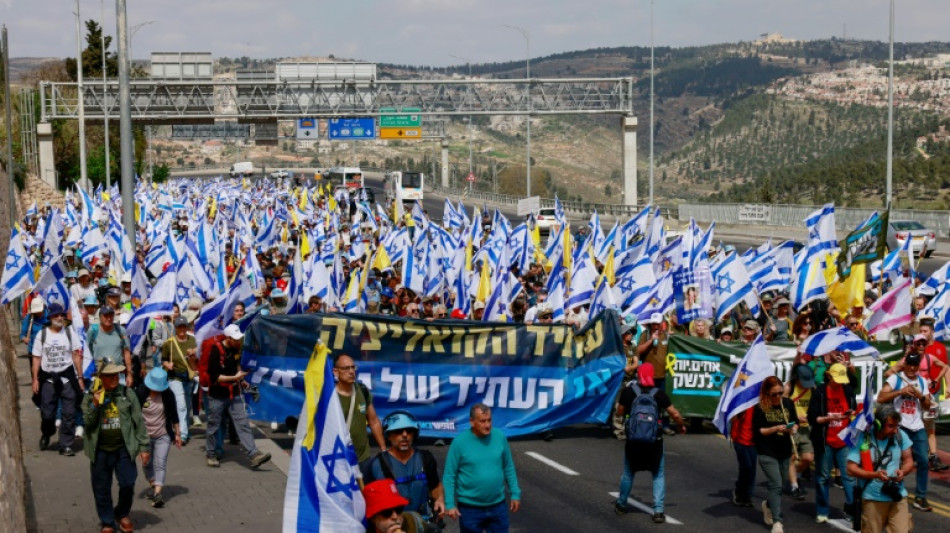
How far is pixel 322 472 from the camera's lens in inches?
273

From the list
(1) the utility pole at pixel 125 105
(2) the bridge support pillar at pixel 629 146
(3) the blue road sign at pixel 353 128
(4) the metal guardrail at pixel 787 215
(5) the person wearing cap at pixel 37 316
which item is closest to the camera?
(5) the person wearing cap at pixel 37 316

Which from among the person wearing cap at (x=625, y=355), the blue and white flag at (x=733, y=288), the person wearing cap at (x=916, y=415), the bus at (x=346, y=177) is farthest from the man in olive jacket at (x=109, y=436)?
the bus at (x=346, y=177)

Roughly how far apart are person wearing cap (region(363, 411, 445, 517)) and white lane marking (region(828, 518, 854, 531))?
4585 millimetres

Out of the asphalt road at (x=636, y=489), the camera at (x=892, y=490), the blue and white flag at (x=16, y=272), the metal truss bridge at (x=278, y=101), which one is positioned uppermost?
the metal truss bridge at (x=278, y=101)

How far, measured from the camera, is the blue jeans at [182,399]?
1429 cm

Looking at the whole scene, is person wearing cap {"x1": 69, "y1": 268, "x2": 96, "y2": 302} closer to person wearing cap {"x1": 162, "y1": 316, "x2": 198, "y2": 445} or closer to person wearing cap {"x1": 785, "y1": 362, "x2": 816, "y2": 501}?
person wearing cap {"x1": 162, "y1": 316, "x2": 198, "y2": 445}

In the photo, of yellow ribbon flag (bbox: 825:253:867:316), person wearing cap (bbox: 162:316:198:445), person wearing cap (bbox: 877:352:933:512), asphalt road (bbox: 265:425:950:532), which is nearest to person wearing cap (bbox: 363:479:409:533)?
asphalt road (bbox: 265:425:950:532)

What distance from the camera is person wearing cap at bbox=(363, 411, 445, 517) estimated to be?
317 inches

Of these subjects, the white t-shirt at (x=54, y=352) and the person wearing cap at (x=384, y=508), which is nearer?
the person wearing cap at (x=384, y=508)

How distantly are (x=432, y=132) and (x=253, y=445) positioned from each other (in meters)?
87.2

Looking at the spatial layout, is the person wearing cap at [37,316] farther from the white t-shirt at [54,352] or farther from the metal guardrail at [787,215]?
the metal guardrail at [787,215]

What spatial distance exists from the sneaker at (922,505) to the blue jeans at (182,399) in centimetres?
728

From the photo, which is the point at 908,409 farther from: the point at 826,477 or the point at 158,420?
the point at 158,420

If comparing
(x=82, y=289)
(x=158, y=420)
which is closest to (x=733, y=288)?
(x=82, y=289)
